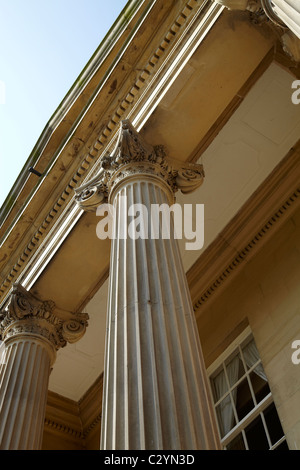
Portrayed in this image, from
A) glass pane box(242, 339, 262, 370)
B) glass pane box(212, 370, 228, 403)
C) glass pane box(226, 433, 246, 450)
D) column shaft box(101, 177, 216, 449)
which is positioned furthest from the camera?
glass pane box(212, 370, 228, 403)

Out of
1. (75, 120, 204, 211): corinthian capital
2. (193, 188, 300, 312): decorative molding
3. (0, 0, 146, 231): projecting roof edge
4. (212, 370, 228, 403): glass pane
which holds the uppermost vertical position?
(0, 0, 146, 231): projecting roof edge

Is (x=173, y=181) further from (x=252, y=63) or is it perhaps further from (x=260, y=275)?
(x=260, y=275)

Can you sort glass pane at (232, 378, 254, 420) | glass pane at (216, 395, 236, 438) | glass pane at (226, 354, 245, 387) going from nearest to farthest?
1. glass pane at (232, 378, 254, 420)
2. glass pane at (216, 395, 236, 438)
3. glass pane at (226, 354, 245, 387)

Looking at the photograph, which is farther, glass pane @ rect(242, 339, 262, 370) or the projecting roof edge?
the projecting roof edge

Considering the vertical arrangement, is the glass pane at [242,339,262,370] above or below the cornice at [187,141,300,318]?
below

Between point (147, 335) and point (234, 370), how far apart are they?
599 cm

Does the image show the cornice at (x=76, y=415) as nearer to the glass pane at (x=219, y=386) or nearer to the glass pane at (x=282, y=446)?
the glass pane at (x=219, y=386)

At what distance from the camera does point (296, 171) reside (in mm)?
11219

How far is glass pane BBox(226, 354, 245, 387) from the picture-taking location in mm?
10969

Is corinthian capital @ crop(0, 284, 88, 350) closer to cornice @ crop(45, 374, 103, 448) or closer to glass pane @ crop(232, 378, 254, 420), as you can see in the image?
glass pane @ crop(232, 378, 254, 420)

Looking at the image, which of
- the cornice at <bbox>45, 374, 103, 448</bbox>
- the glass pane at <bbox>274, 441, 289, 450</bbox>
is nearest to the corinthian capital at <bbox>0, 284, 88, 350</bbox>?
the glass pane at <bbox>274, 441, 289, 450</bbox>

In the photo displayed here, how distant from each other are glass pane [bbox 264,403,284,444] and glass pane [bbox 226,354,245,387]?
47.6 inches

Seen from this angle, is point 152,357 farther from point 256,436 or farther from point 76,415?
point 76,415
